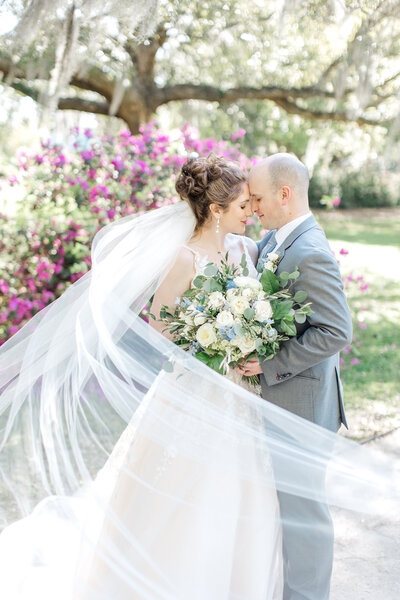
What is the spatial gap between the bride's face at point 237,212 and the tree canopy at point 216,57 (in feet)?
12.5

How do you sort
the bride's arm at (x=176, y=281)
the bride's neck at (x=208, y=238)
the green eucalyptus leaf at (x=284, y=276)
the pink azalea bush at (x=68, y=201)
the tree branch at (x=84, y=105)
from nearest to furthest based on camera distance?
the green eucalyptus leaf at (x=284, y=276) → the bride's arm at (x=176, y=281) → the bride's neck at (x=208, y=238) → the pink azalea bush at (x=68, y=201) → the tree branch at (x=84, y=105)

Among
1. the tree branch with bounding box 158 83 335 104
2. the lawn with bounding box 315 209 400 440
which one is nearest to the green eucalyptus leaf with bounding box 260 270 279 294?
the lawn with bounding box 315 209 400 440

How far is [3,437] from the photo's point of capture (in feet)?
8.87

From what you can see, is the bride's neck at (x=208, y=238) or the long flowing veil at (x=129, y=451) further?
the bride's neck at (x=208, y=238)

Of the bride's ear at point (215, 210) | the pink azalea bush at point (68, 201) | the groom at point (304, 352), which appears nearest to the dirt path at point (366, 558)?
the groom at point (304, 352)

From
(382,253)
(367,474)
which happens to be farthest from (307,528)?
(382,253)

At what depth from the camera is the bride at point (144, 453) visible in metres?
2.47

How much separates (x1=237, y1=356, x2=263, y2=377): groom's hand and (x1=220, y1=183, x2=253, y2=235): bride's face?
68cm

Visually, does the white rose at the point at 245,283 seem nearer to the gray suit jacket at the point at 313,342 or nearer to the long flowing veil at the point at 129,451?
the gray suit jacket at the point at 313,342

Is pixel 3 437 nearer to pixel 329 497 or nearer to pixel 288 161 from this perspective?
pixel 329 497

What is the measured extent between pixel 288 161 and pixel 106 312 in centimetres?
104

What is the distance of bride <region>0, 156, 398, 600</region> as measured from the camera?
2471mm

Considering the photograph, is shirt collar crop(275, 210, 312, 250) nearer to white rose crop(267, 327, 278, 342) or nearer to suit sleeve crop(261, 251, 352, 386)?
suit sleeve crop(261, 251, 352, 386)

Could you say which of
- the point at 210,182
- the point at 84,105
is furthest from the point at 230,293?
the point at 84,105
